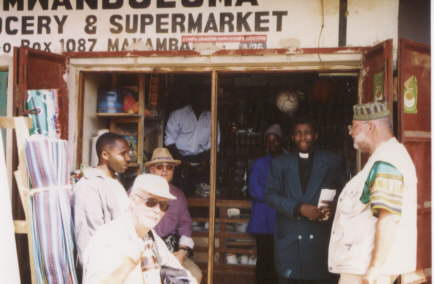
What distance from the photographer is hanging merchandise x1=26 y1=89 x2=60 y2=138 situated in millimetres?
4465

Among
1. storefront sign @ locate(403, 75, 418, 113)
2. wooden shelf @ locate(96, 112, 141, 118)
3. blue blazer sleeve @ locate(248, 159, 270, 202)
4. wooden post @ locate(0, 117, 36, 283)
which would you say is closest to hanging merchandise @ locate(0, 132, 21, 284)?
wooden post @ locate(0, 117, 36, 283)

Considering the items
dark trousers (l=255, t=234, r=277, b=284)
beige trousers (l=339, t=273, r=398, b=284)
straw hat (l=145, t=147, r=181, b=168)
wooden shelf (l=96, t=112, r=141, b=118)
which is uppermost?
wooden shelf (l=96, t=112, r=141, b=118)

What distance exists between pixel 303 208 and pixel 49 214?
1.92m

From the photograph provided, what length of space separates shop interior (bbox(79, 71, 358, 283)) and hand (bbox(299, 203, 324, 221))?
1.73 metres

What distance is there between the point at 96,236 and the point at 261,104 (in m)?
4.10

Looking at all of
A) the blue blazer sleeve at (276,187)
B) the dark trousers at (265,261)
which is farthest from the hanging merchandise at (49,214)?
the dark trousers at (265,261)

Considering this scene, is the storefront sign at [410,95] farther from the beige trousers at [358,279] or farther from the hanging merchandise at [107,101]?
the hanging merchandise at [107,101]

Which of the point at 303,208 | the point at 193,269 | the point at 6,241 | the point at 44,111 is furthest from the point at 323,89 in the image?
the point at 6,241

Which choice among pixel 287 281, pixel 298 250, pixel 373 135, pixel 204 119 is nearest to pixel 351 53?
pixel 373 135

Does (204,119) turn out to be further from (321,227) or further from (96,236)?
(96,236)

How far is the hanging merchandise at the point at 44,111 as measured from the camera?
4.46 meters

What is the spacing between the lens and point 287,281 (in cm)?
464

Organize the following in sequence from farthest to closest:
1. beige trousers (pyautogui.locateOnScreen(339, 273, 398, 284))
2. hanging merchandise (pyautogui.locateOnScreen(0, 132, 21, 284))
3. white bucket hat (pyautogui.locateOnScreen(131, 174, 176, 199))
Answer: hanging merchandise (pyautogui.locateOnScreen(0, 132, 21, 284)) → beige trousers (pyautogui.locateOnScreen(339, 273, 398, 284)) → white bucket hat (pyautogui.locateOnScreen(131, 174, 176, 199))

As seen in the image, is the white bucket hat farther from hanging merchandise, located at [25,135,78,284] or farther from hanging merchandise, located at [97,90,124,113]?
hanging merchandise, located at [97,90,124,113]
